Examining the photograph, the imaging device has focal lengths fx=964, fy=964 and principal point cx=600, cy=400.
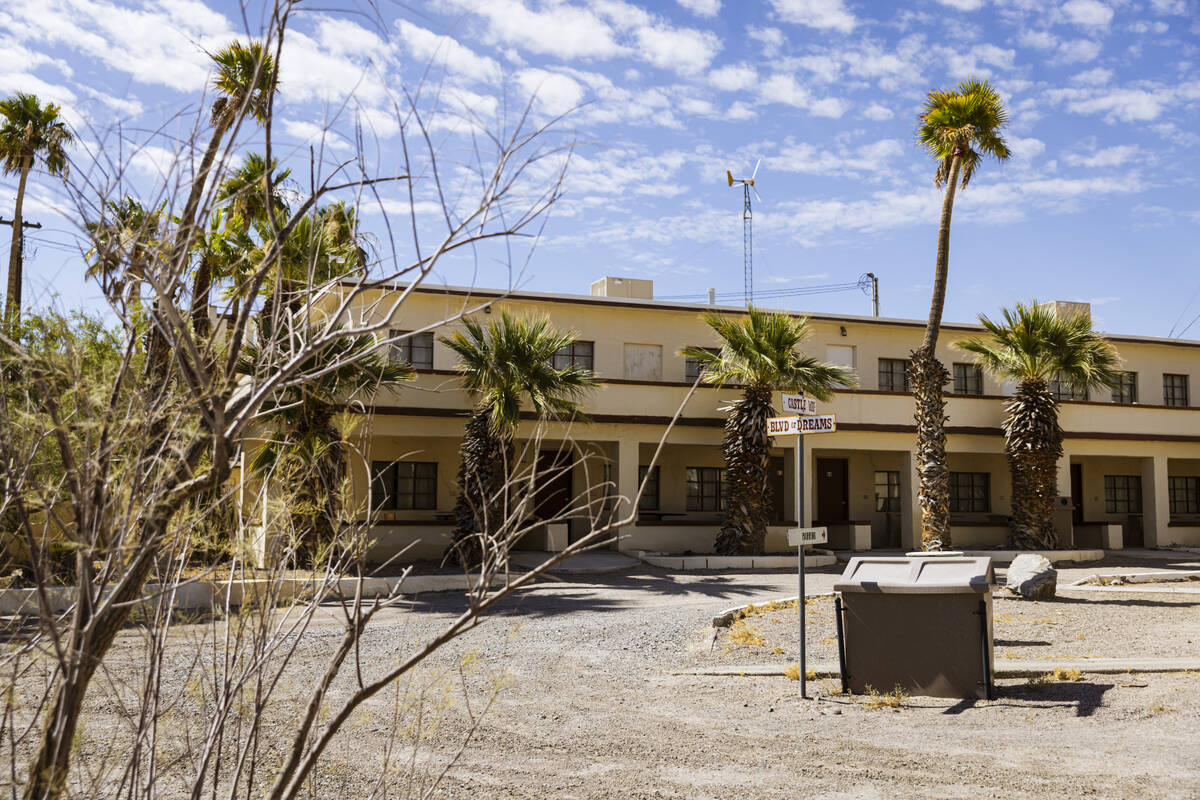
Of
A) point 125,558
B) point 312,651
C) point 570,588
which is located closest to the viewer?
point 125,558

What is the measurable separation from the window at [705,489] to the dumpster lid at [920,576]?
1638 centimetres

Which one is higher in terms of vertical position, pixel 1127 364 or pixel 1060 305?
pixel 1060 305

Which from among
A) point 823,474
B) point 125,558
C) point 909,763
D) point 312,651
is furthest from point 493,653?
point 823,474

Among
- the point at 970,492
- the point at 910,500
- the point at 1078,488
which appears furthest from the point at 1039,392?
the point at 1078,488

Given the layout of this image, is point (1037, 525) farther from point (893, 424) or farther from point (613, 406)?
point (613, 406)

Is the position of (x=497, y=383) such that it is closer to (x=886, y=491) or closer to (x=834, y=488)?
(x=834, y=488)

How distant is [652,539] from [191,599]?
37.0 ft

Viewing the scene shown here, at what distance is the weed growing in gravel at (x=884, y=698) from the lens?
875 cm

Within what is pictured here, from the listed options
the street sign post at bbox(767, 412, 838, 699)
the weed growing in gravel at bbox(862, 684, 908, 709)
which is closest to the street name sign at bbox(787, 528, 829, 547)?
the street sign post at bbox(767, 412, 838, 699)

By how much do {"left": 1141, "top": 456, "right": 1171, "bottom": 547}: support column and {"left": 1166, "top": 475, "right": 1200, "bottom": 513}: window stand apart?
3601mm

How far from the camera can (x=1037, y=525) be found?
22781 millimetres

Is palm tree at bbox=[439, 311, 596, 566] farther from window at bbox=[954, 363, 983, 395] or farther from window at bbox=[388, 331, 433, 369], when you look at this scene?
window at bbox=[954, 363, 983, 395]

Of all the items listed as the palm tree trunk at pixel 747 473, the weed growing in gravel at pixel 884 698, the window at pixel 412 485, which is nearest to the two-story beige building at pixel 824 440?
the window at pixel 412 485

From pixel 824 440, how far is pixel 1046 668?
49.8 feet
